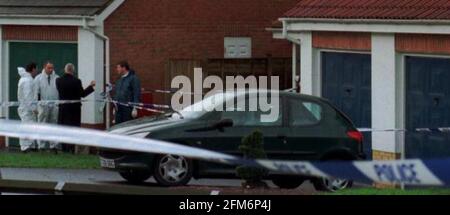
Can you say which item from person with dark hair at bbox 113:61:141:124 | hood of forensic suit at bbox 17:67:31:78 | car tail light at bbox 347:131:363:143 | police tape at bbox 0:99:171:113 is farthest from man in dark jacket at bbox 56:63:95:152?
car tail light at bbox 347:131:363:143

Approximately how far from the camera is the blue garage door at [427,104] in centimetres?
2095

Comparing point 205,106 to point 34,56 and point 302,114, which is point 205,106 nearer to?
point 302,114

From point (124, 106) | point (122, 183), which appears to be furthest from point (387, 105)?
point (124, 106)

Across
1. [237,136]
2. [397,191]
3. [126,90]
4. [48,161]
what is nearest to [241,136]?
[237,136]

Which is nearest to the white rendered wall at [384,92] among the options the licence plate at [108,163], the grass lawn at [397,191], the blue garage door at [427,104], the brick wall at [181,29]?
the blue garage door at [427,104]

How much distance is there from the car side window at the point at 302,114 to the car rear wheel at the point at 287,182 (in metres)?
0.85

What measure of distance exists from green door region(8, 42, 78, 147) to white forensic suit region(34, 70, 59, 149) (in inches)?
37.7

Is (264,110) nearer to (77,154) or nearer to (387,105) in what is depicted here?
(387,105)

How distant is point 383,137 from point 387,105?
519 millimetres

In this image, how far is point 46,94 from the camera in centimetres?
2753

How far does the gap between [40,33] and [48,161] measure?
4484 millimetres

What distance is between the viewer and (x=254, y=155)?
58.2ft

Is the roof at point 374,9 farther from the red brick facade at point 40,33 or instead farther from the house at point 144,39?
the red brick facade at point 40,33

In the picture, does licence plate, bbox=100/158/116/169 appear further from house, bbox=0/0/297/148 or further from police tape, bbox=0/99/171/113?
house, bbox=0/0/297/148
